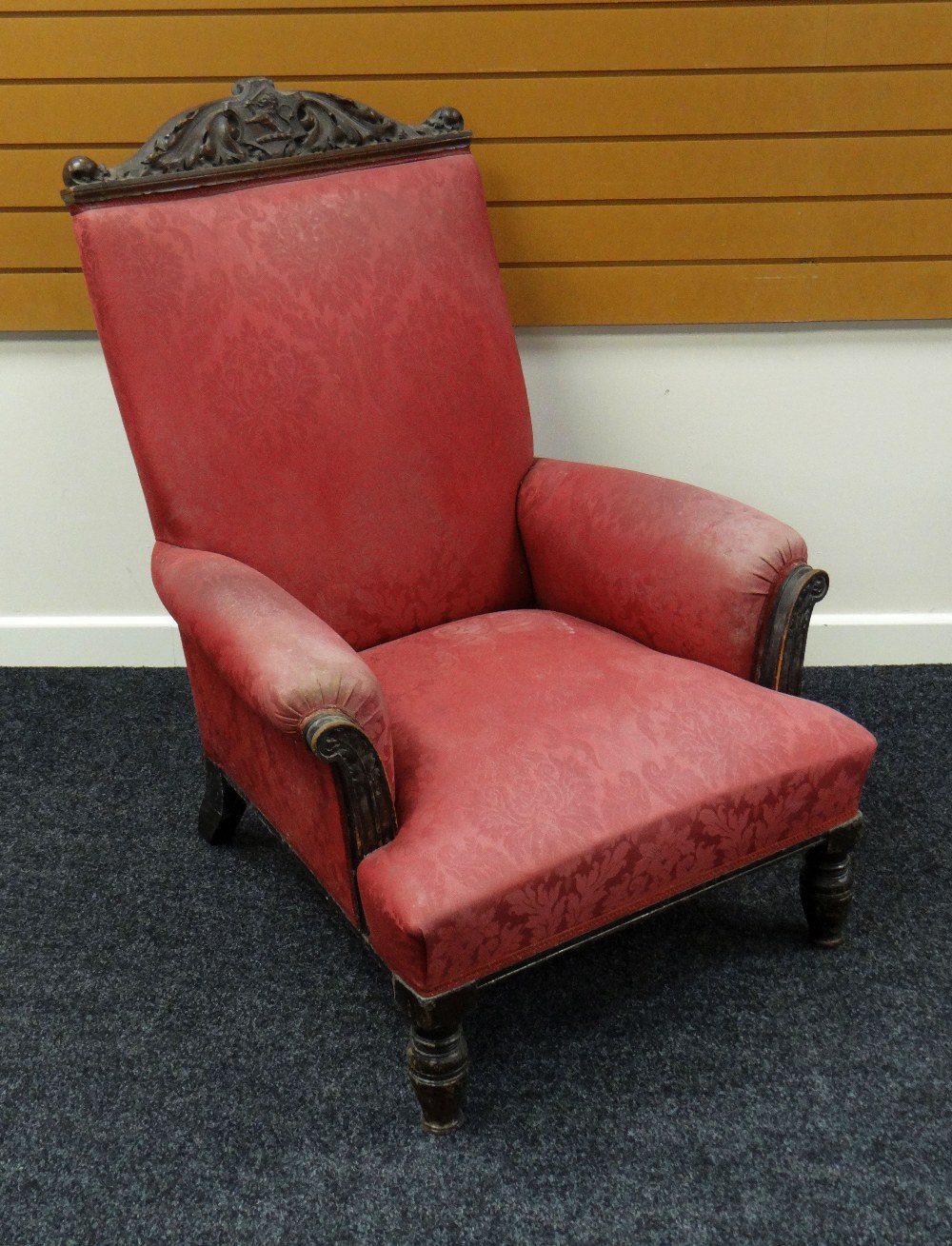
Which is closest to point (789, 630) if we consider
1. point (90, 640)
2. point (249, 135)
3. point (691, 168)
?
point (691, 168)

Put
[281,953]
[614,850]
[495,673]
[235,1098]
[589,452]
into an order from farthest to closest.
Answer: [589,452]
[281,953]
[495,673]
[235,1098]
[614,850]

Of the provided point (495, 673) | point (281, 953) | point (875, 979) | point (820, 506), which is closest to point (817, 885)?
point (875, 979)

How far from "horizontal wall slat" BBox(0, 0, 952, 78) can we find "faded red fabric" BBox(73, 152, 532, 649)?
0.92ft

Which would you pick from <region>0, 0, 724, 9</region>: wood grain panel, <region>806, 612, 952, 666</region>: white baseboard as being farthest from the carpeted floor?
<region>0, 0, 724, 9</region>: wood grain panel

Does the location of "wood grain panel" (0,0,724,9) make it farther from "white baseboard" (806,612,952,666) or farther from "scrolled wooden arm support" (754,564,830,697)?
"white baseboard" (806,612,952,666)

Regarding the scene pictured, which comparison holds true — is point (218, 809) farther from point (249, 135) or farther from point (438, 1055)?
point (249, 135)

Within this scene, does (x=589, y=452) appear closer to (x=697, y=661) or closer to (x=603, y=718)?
(x=697, y=661)

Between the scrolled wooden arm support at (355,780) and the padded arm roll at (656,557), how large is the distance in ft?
1.71

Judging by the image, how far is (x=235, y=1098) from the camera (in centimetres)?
139

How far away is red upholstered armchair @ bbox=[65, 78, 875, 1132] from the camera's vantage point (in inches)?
49.4

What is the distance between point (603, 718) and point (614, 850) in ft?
0.60

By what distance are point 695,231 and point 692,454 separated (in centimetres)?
41

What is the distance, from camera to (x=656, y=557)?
5.24 ft

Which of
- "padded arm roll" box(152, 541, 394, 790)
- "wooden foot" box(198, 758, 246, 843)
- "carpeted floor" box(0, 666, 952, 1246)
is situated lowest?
"carpeted floor" box(0, 666, 952, 1246)
